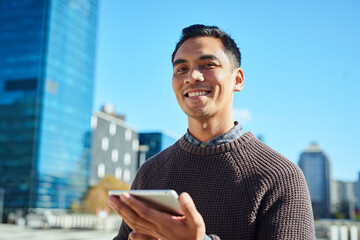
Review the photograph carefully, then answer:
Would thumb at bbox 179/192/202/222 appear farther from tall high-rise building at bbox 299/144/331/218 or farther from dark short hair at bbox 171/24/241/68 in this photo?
tall high-rise building at bbox 299/144/331/218

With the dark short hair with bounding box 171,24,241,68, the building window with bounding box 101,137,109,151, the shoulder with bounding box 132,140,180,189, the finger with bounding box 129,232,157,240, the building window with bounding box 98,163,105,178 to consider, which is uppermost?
the building window with bounding box 101,137,109,151

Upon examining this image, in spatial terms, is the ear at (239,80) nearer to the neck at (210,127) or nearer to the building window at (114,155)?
the neck at (210,127)

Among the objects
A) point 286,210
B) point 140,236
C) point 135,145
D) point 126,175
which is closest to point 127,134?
point 135,145

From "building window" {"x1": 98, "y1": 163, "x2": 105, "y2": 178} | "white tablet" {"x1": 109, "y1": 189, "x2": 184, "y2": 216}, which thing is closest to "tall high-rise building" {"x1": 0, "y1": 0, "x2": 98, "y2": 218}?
"building window" {"x1": 98, "y1": 163, "x2": 105, "y2": 178}

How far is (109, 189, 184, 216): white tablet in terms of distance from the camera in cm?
125

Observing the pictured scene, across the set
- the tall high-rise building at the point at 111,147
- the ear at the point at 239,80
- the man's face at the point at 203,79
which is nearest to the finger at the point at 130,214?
the man's face at the point at 203,79

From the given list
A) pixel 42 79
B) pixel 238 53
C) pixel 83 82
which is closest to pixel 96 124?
pixel 83 82

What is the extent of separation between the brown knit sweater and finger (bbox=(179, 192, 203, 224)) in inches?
8.7

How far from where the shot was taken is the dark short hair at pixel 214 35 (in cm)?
189

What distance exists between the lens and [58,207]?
58.0m

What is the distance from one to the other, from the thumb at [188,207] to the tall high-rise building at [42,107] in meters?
57.5

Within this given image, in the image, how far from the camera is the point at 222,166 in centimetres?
182

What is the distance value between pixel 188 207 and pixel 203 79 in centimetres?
71

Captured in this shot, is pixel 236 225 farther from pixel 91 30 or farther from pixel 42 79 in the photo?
pixel 91 30
